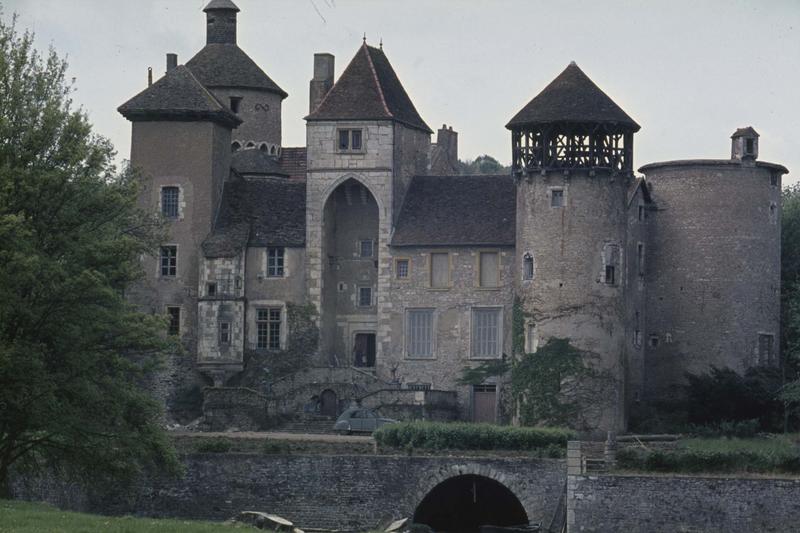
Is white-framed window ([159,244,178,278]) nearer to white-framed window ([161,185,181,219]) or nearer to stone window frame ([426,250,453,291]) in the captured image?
white-framed window ([161,185,181,219])

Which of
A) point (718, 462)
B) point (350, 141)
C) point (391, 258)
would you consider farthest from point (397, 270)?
point (718, 462)

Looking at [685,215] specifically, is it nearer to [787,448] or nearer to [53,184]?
[787,448]

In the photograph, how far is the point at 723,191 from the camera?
7094cm

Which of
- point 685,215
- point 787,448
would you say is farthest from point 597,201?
point 787,448

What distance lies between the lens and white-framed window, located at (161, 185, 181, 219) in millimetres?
72375

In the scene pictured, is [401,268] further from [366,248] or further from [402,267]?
[366,248]

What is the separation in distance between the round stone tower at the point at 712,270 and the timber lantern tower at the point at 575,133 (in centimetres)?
438

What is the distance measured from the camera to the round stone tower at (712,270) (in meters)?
70.7

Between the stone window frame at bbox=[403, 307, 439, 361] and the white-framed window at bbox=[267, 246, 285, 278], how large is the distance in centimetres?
477

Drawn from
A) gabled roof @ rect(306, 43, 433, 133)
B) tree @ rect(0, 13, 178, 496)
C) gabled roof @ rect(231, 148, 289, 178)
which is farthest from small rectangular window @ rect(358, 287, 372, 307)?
tree @ rect(0, 13, 178, 496)

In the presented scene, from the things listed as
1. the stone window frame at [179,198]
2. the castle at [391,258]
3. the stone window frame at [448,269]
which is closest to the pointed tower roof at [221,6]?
the castle at [391,258]

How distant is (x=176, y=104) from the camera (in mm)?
72375

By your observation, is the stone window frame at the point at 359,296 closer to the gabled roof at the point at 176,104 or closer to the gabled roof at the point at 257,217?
the gabled roof at the point at 257,217

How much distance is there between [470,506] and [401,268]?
1176 cm
